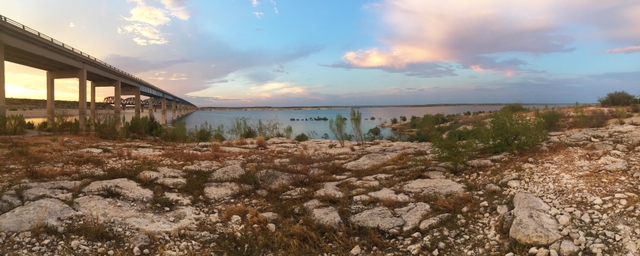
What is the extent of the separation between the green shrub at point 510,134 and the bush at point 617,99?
2365 centimetres

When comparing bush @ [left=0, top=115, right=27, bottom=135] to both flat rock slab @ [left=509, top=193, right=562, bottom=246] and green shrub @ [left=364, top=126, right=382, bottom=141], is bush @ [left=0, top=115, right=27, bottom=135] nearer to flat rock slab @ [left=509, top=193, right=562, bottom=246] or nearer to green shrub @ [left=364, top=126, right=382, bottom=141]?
green shrub @ [left=364, top=126, right=382, bottom=141]

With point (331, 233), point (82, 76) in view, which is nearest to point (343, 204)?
point (331, 233)

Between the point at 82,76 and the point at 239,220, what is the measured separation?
4310 cm

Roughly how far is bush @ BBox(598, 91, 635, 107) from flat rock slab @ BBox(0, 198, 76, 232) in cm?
3192

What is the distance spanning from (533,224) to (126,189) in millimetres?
6281

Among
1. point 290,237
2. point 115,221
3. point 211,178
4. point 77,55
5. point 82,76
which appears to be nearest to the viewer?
point 290,237

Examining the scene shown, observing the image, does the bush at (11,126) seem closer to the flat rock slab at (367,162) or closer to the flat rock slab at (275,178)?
the flat rock slab at (275,178)

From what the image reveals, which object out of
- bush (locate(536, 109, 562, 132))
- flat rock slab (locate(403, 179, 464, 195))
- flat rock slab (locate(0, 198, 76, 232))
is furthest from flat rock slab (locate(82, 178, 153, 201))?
bush (locate(536, 109, 562, 132))

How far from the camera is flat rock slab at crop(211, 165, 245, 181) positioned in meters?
6.91

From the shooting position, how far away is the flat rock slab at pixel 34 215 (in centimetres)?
416

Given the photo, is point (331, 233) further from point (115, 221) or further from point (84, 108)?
point (84, 108)

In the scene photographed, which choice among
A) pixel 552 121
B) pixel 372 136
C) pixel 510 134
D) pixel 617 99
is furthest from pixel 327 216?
pixel 617 99

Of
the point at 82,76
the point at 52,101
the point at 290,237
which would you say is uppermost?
the point at 82,76

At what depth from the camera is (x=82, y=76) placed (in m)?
38.1
